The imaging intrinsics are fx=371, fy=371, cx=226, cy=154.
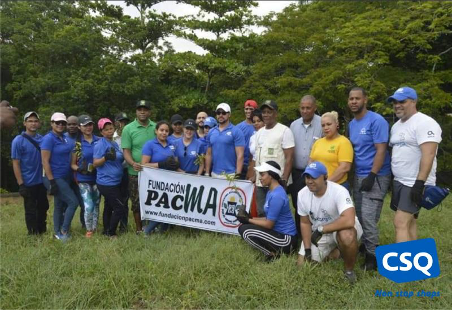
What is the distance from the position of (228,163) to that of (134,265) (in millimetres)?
2123

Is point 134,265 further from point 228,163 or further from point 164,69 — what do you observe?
point 164,69

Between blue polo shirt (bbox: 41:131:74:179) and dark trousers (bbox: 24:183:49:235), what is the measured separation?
0.43 metres

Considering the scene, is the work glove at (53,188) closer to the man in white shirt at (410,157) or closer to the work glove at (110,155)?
the work glove at (110,155)

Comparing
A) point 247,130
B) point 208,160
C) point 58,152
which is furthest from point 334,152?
point 58,152

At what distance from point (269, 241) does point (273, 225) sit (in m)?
0.20

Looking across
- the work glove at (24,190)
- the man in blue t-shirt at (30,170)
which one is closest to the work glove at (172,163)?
the man in blue t-shirt at (30,170)

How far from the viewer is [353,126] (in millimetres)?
4461

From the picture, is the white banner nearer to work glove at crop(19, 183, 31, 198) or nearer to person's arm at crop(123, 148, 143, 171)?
person's arm at crop(123, 148, 143, 171)

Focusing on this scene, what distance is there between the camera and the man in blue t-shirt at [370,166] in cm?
419

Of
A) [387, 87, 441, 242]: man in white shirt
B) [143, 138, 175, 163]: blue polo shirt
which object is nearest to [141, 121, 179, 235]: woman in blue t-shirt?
[143, 138, 175, 163]: blue polo shirt

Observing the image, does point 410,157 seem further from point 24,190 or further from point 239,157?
point 24,190

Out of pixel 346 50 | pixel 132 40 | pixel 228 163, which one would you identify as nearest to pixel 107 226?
pixel 228 163

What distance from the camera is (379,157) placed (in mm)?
4168

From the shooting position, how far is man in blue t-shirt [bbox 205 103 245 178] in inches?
216
